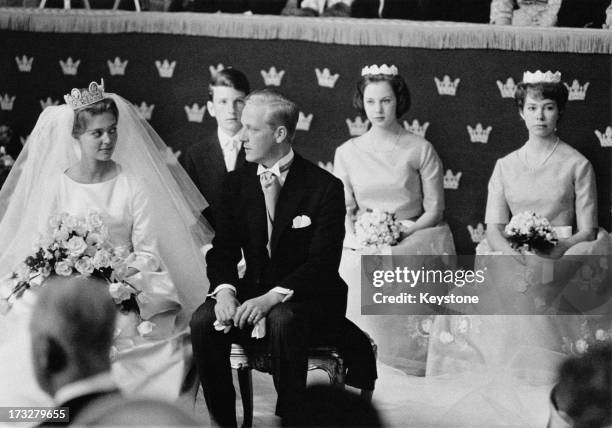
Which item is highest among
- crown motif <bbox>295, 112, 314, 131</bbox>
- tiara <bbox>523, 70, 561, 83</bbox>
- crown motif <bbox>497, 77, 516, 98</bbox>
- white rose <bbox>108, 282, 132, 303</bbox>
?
tiara <bbox>523, 70, 561, 83</bbox>

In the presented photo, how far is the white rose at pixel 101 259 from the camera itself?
3842mm

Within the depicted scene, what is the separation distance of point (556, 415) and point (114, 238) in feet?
8.09

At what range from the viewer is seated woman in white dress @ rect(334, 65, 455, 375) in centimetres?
476

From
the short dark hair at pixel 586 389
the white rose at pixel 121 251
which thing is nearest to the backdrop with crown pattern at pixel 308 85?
the white rose at pixel 121 251

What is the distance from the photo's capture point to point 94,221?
398 centimetres

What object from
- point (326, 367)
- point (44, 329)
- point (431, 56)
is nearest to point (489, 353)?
point (326, 367)

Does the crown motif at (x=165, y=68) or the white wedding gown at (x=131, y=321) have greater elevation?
the crown motif at (x=165, y=68)

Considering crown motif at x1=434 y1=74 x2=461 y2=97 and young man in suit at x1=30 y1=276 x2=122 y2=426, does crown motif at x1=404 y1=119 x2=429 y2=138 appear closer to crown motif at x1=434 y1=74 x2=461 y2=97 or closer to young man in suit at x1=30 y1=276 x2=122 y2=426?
crown motif at x1=434 y1=74 x2=461 y2=97

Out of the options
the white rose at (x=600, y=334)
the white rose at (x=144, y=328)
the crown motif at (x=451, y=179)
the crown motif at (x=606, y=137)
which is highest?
the crown motif at (x=606, y=137)

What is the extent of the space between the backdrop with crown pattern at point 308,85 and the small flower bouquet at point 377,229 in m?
0.35

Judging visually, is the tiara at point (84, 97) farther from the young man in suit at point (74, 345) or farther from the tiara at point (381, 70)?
the tiara at point (381, 70)

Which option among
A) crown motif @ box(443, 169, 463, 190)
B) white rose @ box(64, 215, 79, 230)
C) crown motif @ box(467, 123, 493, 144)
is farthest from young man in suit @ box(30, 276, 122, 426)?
crown motif @ box(467, 123, 493, 144)

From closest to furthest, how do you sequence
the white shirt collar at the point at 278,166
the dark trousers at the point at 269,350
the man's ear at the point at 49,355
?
the man's ear at the point at 49,355, the dark trousers at the point at 269,350, the white shirt collar at the point at 278,166

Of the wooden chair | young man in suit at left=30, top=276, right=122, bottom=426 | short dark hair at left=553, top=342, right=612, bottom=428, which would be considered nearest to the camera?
short dark hair at left=553, top=342, right=612, bottom=428
